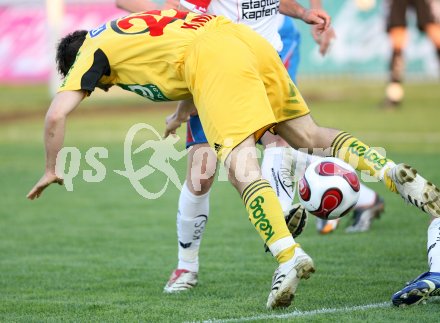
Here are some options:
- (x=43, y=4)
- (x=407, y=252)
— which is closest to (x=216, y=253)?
(x=407, y=252)

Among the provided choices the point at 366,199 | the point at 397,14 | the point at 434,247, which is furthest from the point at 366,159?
the point at 397,14

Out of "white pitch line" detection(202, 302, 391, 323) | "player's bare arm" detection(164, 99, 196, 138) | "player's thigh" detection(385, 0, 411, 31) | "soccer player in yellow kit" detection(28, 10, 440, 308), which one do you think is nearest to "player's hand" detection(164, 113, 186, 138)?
"player's bare arm" detection(164, 99, 196, 138)

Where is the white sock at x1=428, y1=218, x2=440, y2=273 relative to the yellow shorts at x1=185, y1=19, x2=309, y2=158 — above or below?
below

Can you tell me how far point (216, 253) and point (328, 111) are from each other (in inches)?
447

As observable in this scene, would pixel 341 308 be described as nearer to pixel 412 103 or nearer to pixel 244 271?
pixel 244 271

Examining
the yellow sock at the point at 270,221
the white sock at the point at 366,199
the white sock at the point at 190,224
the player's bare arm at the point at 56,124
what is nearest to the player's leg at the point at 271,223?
the yellow sock at the point at 270,221

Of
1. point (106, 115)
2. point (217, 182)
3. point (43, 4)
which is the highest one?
point (217, 182)

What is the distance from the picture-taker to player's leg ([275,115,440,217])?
473cm

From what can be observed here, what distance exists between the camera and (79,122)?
1820 cm

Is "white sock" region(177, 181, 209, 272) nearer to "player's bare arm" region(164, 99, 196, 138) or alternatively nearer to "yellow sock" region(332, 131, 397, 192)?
"player's bare arm" region(164, 99, 196, 138)

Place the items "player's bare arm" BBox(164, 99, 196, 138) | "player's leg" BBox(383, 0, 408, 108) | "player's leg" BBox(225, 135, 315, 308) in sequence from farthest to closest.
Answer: "player's leg" BBox(383, 0, 408, 108), "player's bare arm" BBox(164, 99, 196, 138), "player's leg" BBox(225, 135, 315, 308)

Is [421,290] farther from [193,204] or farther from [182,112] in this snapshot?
[182,112]

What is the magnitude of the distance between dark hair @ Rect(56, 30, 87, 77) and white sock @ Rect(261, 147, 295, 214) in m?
1.56

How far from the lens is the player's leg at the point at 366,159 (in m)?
4.73
